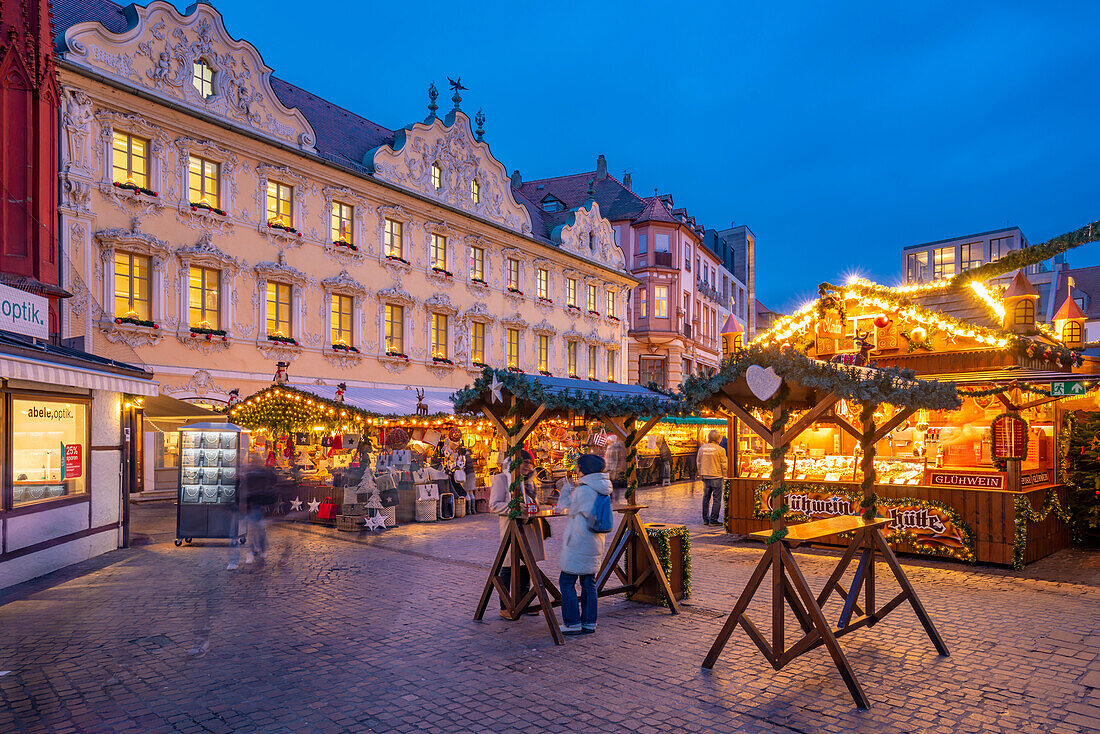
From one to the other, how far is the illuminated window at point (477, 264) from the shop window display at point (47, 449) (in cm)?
1682

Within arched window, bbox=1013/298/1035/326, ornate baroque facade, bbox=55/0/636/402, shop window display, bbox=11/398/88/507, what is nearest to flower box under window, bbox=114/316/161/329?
ornate baroque facade, bbox=55/0/636/402

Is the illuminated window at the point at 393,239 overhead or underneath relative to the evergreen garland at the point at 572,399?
overhead

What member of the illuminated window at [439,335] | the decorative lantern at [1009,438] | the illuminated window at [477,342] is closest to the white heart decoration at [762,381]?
the decorative lantern at [1009,438]

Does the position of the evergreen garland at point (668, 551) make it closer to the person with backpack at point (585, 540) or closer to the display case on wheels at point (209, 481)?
the person with backpack at point (585, 540)

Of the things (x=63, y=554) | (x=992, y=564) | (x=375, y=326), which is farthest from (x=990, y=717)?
(x=375, y=326)

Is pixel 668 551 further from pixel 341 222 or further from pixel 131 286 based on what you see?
pixel 341 222

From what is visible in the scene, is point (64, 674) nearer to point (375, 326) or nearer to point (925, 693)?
point (925, 693)

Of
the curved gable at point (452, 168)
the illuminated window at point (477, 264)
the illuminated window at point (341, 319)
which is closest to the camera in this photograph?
the illuminated window at point (341, 319)

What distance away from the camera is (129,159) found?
17578mm

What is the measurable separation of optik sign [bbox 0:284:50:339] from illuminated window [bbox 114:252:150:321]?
26.6 ft

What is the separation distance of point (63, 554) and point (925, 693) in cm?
1116

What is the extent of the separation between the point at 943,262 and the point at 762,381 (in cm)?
4137

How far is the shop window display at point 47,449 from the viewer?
32.2ft

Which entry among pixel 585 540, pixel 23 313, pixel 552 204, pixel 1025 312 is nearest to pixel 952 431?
pixel 1025 312
